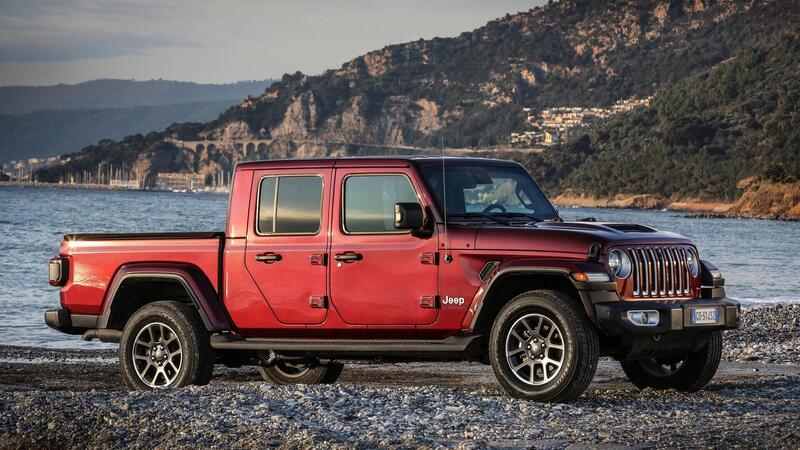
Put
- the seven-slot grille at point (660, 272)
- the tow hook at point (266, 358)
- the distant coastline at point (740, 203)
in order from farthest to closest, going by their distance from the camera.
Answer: the distant coastline at point (740, 203), the tow hook at point (266, 358), the seven-slot grille at point (660, 272)

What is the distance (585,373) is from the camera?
9.70m

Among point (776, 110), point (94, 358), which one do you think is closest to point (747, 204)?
point (776, 110)

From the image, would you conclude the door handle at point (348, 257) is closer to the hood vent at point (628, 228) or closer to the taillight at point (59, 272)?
the hood vent at point (628, 228)

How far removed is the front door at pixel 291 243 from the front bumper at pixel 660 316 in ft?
7.54

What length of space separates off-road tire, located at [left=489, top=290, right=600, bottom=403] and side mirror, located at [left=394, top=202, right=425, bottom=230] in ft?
3.07

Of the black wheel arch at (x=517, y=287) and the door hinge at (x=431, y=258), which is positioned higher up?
the door hinge at (x=431, y=258)

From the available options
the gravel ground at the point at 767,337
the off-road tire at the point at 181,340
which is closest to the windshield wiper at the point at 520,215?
the off-road tire at the point at 181,340

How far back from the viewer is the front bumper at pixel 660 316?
959 centimetres

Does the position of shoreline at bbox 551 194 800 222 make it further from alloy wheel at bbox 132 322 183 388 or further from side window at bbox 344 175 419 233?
side window at bbox 344 175 419 233

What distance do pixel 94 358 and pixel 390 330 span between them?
8.81 meters

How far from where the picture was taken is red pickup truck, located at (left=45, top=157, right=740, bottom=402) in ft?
32.2

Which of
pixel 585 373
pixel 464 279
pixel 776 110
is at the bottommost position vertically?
pixel 585 373

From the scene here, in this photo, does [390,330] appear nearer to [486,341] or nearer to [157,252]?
[486,341]

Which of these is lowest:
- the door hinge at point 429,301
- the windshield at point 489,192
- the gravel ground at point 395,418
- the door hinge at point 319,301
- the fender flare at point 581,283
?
the gravel ground at point 395,418
